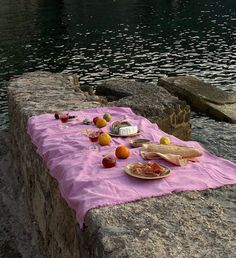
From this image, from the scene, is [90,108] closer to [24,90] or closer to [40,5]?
[24,90]

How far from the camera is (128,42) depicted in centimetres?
3750

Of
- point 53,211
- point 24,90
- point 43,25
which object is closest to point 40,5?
point 43,25

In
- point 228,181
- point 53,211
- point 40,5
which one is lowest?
point 40,5

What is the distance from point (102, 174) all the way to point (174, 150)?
5.11 feet

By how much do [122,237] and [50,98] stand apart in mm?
8091

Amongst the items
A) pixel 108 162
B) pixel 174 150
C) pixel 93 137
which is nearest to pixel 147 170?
pixel 108 162

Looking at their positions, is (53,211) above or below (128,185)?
below

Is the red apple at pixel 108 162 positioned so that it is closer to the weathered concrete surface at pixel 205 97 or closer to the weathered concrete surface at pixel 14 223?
the weathered concrete surface at pixel 14 223

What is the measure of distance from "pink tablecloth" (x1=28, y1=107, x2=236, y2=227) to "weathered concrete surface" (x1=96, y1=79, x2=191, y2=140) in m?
3.77

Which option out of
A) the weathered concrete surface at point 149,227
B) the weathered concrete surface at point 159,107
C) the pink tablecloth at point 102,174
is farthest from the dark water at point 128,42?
the weathered concrete surface at point 149,227

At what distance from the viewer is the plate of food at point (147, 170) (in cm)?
762

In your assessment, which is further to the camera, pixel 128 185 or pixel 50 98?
pixel 50 98

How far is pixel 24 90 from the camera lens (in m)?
14.7

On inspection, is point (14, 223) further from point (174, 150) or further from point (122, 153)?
point (174, 150)
